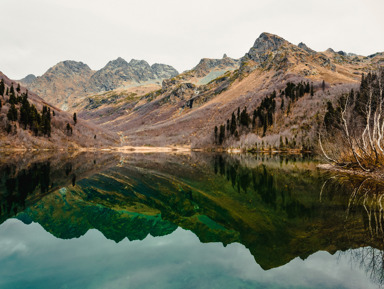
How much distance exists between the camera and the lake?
8.19 meters

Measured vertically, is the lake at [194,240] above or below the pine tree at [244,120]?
below

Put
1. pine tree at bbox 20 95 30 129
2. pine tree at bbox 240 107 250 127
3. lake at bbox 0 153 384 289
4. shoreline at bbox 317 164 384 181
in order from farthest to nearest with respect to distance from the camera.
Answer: pine tree at bbox 240 107 250 127
pine tree at bbox 20 95 30 129
shoreline at bbox 317 164 384 181
lake at bbox 0 153 384 289

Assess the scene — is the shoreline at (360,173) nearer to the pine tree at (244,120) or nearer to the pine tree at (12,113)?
the pine tree at (244,120)

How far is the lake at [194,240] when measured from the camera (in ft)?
26.9

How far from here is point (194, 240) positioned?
472 inches

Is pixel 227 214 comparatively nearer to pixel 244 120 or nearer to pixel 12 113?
pixel 12 113

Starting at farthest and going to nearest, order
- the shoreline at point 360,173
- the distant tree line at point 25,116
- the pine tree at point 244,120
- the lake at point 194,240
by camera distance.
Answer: the pine tree at point 244,120, the distant tree line at point 25,116, the shoreline at point 360,173, the lake at point 194,240

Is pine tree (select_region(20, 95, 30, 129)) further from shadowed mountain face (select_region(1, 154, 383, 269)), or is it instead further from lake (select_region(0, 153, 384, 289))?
lake (select_region(0, 153, 384, 289))

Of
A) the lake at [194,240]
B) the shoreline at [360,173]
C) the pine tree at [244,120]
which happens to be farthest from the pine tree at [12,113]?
the shoreline at [360,173]

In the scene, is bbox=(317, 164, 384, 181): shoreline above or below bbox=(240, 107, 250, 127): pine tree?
below

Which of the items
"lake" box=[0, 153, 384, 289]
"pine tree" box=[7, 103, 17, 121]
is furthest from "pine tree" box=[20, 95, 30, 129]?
"lake" box=[0, 153, 384, 289]

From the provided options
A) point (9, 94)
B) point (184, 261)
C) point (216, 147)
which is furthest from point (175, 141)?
point (184, 261)

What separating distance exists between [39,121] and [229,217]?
366 feet

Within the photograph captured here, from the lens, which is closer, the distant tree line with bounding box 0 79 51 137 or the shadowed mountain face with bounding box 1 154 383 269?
the shadowed mountain face with bounding box 1 154 383 269
